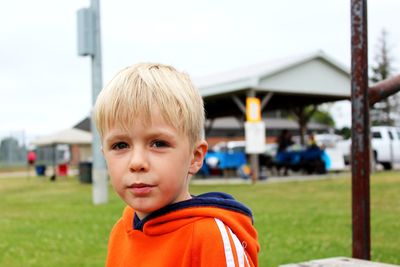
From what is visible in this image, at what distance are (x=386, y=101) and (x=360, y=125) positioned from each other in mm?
48316

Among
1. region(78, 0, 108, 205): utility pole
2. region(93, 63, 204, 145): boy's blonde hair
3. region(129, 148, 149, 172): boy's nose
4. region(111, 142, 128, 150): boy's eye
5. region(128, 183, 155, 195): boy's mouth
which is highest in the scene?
region(78, 0, 108, 205): utility pole

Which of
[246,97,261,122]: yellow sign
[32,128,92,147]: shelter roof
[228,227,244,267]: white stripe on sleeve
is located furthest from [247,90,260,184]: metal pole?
[228,227,244,267]: white stripe on sleeve

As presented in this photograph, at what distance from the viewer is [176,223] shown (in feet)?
4.88

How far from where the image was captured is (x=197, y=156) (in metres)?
1.59

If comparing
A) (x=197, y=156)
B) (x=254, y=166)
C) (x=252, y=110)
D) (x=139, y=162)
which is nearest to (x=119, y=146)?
(x=139, y=162)

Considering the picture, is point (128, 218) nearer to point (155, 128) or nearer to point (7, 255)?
point (155, 128)

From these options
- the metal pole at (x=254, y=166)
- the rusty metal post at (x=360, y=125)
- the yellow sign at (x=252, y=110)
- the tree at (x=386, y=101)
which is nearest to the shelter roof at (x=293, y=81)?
the metal pole at (x=254, y=166)

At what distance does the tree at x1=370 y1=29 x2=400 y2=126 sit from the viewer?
1938 inches

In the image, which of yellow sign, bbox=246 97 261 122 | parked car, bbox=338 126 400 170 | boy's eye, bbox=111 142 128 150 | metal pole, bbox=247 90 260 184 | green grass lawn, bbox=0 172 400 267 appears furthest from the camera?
parked car, bbox=338 126 400 170

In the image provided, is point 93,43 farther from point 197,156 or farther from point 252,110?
point 197,156

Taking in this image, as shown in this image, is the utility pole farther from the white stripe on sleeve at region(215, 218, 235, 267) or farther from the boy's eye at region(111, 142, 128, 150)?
the white stripe on sleeve at region(215, 218, 235, 267)

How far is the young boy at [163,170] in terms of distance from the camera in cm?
143

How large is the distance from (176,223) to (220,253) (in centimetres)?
16

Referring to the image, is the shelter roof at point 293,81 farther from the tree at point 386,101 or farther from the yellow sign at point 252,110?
the tree at point 386,101
